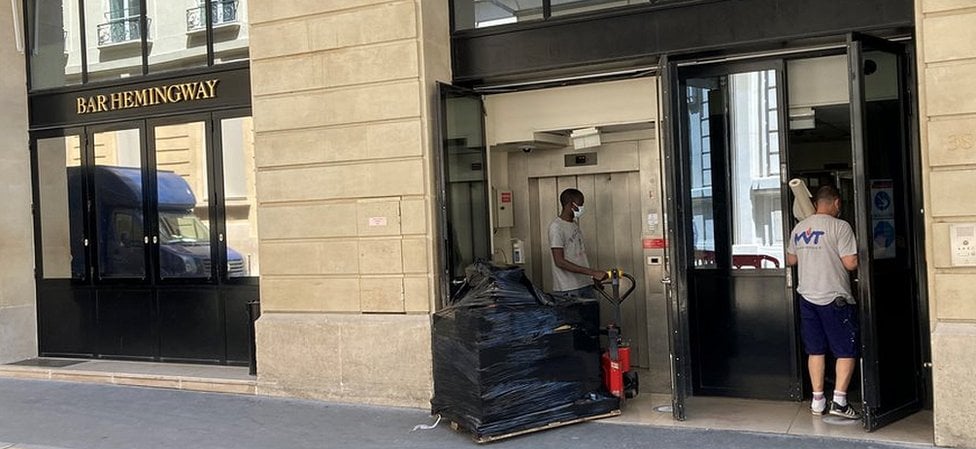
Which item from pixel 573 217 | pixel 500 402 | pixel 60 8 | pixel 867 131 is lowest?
pixel 500 402

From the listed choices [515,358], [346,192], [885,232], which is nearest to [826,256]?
[885,232]

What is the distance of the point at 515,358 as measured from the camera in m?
6.57

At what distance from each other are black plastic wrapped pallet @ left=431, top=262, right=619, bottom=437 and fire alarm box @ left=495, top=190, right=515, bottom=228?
81.9 inches

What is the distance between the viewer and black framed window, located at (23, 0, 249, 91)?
9414mm

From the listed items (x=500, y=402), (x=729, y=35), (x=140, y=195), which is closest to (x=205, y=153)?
(x=140, y=195)

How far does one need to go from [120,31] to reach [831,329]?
8433 mm

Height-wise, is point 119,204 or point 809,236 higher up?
point 119,204

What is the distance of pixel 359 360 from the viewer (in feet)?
26.0

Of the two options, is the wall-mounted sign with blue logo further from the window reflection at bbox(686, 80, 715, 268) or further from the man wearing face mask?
the man wearing face mask

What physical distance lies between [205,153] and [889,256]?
274 inches

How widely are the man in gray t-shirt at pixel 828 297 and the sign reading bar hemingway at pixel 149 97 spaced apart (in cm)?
633

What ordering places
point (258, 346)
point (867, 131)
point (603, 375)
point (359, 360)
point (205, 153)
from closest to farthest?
point (867, 131), point (603, 375), point (359, 360), point (258, 346), point (205, 153)

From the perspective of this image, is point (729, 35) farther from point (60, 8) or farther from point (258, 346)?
point (60, 8)

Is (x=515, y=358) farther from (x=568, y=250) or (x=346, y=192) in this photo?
(x=346, y=192)
